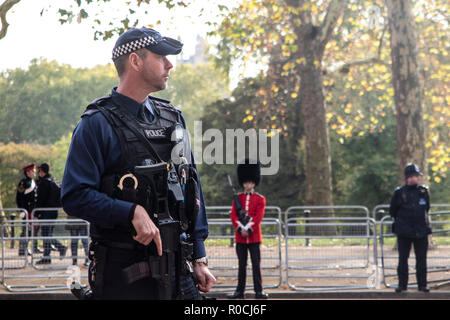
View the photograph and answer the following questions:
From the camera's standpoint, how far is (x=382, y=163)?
121 ft

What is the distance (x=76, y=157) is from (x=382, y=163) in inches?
1372

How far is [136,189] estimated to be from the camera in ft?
10.9

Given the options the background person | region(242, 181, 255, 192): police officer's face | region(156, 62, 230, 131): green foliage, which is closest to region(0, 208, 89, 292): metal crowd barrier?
the background person

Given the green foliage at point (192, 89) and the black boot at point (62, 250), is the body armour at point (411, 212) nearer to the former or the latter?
the black boot at point (62, 250)

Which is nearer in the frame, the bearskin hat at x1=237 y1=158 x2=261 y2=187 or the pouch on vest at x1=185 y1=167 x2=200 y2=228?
the pouch on vest at x1=185 y1=167 x2=200 y2=228

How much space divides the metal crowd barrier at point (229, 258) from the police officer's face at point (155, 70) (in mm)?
8603

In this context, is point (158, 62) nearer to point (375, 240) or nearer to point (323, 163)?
point (375, 240)

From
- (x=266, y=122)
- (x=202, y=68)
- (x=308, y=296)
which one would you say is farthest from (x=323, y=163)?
(x=202, y=68)

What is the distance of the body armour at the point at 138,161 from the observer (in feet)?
10.9

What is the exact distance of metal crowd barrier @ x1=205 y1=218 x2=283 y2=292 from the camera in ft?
40.3

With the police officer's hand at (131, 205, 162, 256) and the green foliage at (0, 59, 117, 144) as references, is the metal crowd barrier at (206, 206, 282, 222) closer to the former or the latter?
the police officer's hand at (131, 205, 162, 256)

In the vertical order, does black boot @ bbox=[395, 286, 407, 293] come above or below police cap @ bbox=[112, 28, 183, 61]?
below

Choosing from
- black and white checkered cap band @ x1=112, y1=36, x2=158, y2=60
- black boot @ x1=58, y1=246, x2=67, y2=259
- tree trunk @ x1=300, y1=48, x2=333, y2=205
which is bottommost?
black boot @ x1=58, y1=246, x2=67, y2=259

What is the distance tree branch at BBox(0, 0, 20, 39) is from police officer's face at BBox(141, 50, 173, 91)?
11535 millimetres
